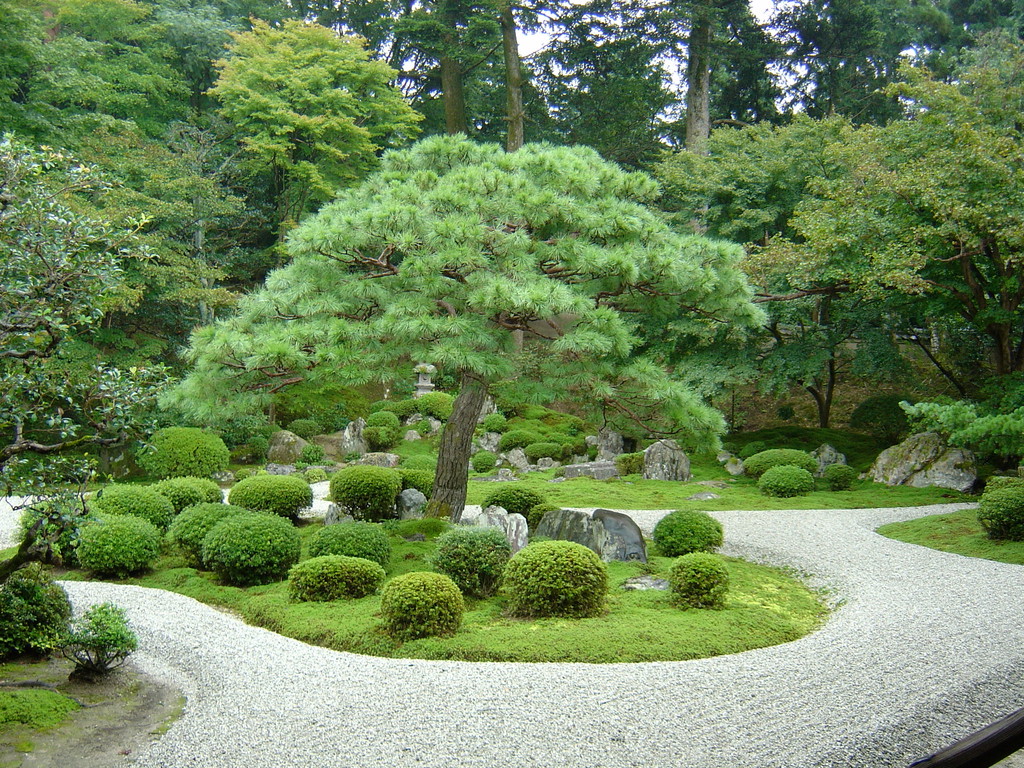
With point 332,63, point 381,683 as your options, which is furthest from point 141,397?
point 332,63

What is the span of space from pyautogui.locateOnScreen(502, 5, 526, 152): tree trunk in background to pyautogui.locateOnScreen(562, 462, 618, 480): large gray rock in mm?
9140

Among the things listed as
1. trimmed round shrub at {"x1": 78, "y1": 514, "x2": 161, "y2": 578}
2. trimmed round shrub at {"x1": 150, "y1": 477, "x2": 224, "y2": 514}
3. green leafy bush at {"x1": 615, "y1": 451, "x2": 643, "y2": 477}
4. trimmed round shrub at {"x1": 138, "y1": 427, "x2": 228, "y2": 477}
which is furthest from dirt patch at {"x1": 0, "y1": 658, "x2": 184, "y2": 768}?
green leafy bush at {"x1": 615, "y1": 451, "x2": 643, "y2": 477}

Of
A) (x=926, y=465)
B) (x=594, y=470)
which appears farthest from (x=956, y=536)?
(x=594, y=470)

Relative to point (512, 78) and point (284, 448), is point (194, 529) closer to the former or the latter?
point (284, 448)

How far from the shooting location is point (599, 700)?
511 cm

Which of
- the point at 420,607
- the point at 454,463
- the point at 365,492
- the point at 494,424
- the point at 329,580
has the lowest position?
the point at 329,580

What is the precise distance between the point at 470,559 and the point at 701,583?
211 cm

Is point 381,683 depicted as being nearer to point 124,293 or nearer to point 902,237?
point 902,237

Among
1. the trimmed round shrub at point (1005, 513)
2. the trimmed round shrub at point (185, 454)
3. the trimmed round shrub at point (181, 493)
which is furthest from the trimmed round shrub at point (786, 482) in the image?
the trimmed round shrub at point (185, 454)

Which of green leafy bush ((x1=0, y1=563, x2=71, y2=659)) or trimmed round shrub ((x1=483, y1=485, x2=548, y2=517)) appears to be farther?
trimmed round shrub ((x1=483, y1=485, x2=548, y2=517))

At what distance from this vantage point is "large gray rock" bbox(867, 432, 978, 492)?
44.0 ft

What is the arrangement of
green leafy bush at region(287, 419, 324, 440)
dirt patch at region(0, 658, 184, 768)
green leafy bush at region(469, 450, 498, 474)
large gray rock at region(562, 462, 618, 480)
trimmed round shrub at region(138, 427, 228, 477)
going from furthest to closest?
green leafy bush at region(287, 419, 324, 440) < green leafy bush at region(469, 450, 498, 474) < large gray rock at region(562, 462, 618, 480) < trimmed round shrub at region(138, 427, 228, 477) < dirt patch at region(0, 658, 184, 768)

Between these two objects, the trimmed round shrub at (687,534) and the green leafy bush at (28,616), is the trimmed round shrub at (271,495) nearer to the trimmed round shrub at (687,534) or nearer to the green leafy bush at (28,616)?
the green leafy bush at (28,616)

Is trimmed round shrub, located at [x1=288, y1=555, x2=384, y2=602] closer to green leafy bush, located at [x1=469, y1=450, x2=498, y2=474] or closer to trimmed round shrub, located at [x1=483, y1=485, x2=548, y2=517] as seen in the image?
trimmed round shrub, located at [x1=483, y1=485, x2=548, y2=517]
